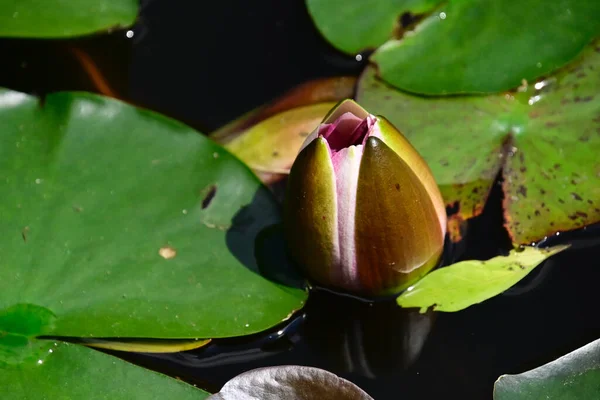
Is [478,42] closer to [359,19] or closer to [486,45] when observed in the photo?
[486,45]

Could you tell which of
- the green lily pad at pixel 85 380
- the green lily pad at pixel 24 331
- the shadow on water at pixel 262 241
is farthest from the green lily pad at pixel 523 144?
the green lily pad at pixel 24 331

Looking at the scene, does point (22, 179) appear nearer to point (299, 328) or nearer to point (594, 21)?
point (299, 328)

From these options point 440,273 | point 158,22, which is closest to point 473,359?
point 440,273

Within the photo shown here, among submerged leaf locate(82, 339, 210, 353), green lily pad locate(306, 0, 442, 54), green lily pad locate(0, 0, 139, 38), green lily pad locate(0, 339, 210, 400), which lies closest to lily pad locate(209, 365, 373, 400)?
green lily pad locate(0, 339, 210, 400)

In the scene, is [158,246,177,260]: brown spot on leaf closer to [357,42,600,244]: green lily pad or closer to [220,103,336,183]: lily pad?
[220,103,336,183]: lily pad

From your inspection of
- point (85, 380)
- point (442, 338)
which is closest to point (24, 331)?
point (85, 380)
